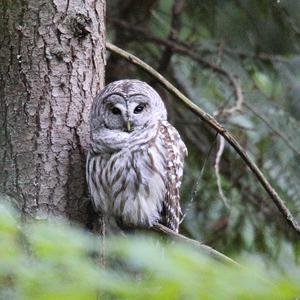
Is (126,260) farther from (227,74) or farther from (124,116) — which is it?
(227,74)

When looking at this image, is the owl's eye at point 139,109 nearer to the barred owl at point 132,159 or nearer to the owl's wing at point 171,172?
the barred owl at point 132,159

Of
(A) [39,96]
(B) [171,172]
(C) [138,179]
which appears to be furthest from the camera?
(B) [171,172]

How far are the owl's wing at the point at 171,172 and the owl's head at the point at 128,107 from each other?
8cm

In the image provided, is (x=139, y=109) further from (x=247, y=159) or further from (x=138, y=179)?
(x=247, y=159)

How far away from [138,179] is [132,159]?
0.09 m

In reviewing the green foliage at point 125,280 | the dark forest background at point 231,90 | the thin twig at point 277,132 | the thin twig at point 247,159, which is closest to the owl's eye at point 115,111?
the thin twig at point 247,159

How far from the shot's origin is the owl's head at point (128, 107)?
3.12 meters

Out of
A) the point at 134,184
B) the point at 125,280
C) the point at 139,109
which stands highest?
the point at 125,280

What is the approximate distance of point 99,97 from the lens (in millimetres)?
3020

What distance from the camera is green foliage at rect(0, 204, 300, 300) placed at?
98 centimetres

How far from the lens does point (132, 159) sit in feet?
10.2

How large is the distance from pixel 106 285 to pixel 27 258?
0.14 m

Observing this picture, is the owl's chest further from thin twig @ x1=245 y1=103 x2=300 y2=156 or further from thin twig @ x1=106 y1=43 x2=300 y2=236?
thin twig @ x1=245 y1=103 x2=300 y2=156

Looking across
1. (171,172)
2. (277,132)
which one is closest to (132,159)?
(171,172)
